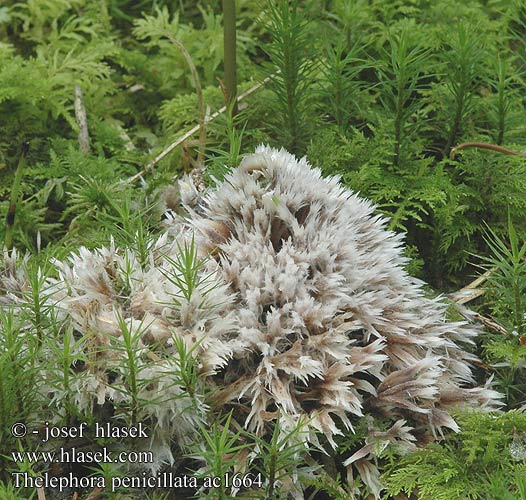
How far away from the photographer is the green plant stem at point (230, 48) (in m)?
2.17

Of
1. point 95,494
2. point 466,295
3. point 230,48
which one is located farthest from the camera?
point 230,48

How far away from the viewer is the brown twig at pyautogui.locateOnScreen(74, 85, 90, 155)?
8.47ft

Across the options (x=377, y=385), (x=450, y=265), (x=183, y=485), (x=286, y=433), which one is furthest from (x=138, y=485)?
(x=450, y=265)

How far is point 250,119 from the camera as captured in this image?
7.96 feet

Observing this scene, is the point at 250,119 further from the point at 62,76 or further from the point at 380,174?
the point at 62,76

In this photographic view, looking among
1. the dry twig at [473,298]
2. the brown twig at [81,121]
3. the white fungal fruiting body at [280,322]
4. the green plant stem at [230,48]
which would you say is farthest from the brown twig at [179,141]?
the dry twig at [473,298]

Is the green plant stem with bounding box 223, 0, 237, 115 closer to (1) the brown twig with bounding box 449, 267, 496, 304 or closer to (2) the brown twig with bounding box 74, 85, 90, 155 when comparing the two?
(2) the brown twig with bounding box 74, 85, 90, 155

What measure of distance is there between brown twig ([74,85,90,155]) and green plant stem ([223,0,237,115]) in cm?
59

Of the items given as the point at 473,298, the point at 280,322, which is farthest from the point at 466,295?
the point at 280,322

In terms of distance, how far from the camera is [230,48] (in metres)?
2.24

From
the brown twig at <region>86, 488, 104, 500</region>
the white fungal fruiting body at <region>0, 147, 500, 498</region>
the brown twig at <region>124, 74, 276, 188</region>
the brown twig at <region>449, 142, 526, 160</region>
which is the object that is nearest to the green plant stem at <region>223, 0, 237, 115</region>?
the brown twig at <region>124, 74, 276, 188</region>

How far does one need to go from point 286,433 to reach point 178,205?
957 millimetres

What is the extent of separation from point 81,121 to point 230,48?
2.25 ft

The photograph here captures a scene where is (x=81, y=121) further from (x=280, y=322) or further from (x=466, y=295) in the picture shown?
(x=466, y=295)
